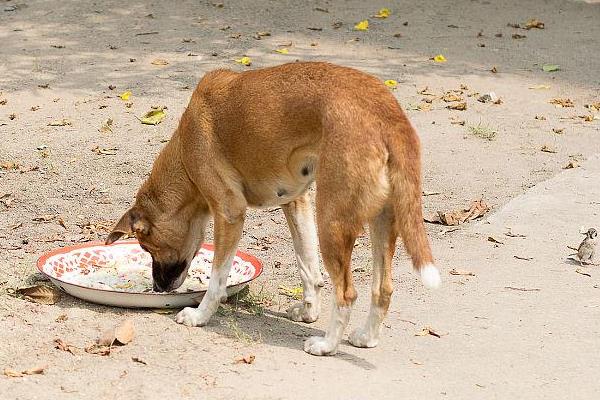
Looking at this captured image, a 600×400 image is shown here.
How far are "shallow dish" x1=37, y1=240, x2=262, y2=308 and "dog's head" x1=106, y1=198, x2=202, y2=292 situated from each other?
0.12m

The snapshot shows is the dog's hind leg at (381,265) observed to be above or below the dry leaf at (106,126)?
above

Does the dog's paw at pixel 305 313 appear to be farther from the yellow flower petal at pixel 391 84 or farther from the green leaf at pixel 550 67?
the green leaf at pixel 550 67

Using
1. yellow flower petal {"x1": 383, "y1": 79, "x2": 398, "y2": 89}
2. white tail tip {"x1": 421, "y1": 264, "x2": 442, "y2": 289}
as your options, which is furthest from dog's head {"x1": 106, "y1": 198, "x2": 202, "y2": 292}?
yellow flower petal {"x1": 383, "y1": 79, "x2": 398, "y2": 89}

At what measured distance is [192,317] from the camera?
6184mm

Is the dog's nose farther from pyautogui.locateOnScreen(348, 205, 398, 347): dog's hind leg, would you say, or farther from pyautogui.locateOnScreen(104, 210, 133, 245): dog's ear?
pyautogui.locateOnScreen(348, 205, 398, 347): dog's hind leg

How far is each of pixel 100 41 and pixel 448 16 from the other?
4.67 meters

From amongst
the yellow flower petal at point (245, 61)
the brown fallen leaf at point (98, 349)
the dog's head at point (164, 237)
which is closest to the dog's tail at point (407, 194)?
the dog's head at point (164, 237)

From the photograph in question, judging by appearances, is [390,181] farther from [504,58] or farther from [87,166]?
[504,58]

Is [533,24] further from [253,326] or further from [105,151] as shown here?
[253,326]

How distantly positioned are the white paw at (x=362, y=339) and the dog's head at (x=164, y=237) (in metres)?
1.21

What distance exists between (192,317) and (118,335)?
1.73 feet

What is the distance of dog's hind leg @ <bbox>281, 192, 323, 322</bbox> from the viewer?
6559 millimetres

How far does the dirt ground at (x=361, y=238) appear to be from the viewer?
5602 millimetres

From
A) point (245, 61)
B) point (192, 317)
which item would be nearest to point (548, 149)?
point (245, 61)
